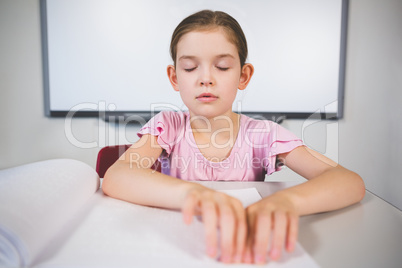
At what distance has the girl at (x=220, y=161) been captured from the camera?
281mm

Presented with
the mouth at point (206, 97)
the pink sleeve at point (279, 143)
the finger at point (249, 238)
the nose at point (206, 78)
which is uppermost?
the nose at point (206, 78)

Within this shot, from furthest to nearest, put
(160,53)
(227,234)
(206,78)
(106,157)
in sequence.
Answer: (160,53)
(106,157)
(206,78)
(227,234)

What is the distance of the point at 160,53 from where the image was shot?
4.84 feet

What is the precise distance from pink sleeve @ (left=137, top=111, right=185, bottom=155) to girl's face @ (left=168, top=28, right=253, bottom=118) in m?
0.11

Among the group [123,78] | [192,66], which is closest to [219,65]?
[192,66]

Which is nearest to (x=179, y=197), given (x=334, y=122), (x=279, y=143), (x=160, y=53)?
(x=279, y=143)

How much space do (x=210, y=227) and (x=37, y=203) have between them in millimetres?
225

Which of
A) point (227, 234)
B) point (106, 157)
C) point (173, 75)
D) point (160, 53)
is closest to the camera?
point (227, 234)

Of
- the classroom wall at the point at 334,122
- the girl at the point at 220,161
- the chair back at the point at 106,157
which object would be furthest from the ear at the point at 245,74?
the classroom wall at the point at 334,122

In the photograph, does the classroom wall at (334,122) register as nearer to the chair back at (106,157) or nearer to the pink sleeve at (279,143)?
the chair back at (106,157)

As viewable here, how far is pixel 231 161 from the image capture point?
27.7 inches

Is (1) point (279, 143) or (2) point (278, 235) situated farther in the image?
(1) point (279, 143)

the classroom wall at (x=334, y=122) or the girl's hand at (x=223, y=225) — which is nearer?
the girl's hand at (x=223, y=225)

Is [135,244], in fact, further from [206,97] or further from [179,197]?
[206,97]
